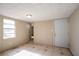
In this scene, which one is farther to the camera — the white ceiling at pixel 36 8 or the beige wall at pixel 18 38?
the beige wall at pixel 18 38

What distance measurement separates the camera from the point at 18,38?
3855 millimetres

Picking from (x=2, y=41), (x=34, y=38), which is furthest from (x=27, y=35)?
(x=2, y=41)

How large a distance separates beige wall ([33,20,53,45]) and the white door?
1.04 feet

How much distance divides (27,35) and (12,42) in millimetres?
1187

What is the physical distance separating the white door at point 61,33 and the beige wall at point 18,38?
1.53m

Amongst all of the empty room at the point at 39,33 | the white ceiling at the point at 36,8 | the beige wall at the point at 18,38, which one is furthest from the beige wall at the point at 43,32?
the white ceiling at the point at 36,8

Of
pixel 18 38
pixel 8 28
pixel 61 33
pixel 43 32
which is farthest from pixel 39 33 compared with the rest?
pixel 8 28

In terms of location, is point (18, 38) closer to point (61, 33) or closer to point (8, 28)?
point (8, 28)

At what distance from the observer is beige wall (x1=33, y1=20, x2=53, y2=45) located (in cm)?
366

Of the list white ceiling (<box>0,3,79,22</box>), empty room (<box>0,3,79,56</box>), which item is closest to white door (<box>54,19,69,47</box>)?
empty room (<box>0,3,79,56</box>)

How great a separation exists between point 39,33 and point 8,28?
153 centimetres

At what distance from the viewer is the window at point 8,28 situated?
292 centimetres

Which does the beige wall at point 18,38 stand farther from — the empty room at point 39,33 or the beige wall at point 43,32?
the beige wall at point 43,32

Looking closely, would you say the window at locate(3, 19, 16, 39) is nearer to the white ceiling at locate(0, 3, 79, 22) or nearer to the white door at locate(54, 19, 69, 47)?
the white ceiling at locate(0, 3, 79, 22)
